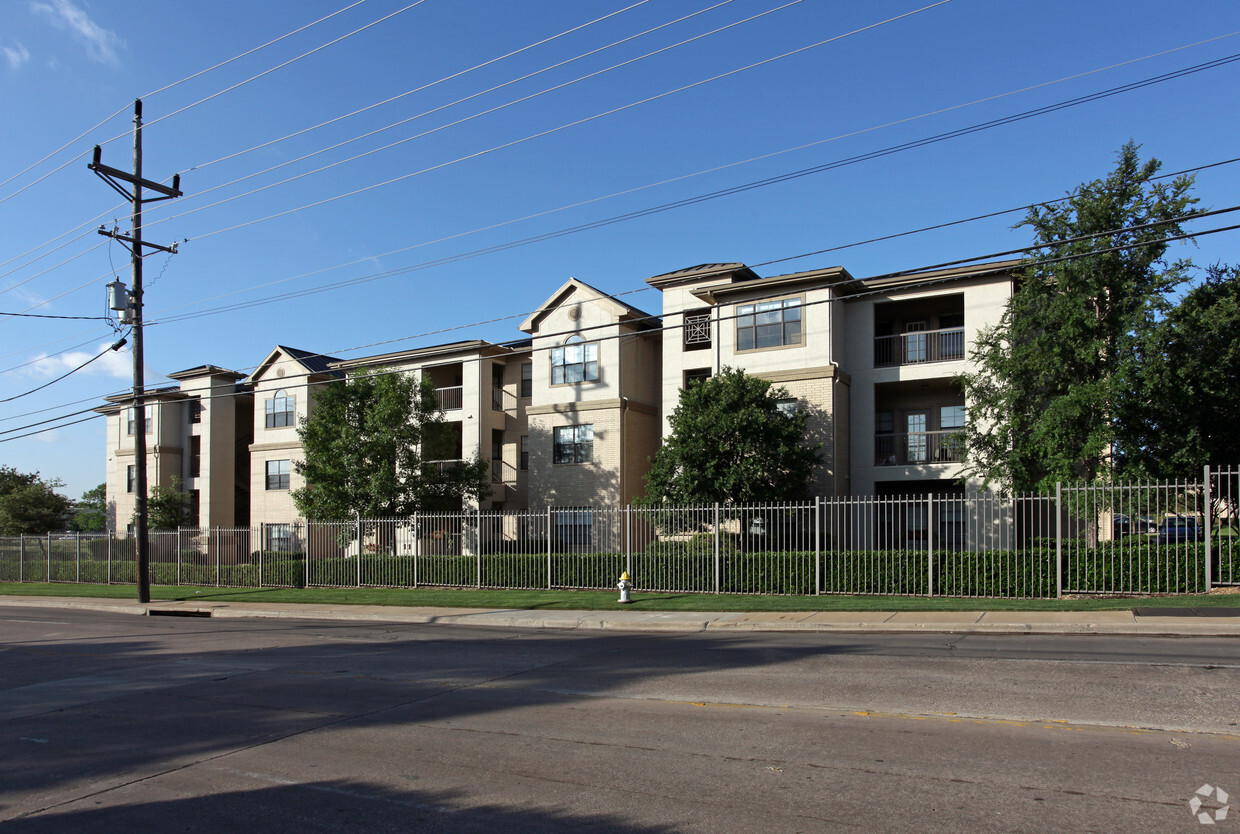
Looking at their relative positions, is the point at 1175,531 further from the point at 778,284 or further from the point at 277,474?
the point at 277,474

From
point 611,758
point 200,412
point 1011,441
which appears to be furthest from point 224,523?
point 611,758

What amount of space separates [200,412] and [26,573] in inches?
444

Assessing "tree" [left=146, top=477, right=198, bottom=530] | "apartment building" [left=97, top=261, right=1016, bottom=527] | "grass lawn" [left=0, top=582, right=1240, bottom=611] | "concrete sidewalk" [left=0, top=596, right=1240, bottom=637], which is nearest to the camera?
"concrete sidewalk" [left=0, top=596, right=1240, bottom=637]

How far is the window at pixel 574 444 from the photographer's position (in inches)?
1278

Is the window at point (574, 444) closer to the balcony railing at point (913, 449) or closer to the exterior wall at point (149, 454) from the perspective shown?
the balcony railing at point (913, 449)

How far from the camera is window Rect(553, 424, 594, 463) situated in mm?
32469

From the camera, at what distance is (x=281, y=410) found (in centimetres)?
4253

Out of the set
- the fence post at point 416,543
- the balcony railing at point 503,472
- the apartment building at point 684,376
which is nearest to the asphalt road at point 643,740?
the apartment building at point 684,376

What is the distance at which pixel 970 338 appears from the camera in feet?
89.0

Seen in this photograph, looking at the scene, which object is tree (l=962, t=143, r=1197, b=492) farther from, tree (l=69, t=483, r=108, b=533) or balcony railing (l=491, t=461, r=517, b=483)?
tree (l=69, t=483, r=108, b=533)

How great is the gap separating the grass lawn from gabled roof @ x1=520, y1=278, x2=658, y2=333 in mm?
11578

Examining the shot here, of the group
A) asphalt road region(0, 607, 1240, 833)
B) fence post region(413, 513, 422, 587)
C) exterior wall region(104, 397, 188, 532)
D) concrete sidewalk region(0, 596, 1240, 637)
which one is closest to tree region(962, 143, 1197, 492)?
concrete sidewalk region(0, 596, 1240, 637)

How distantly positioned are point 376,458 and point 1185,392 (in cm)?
2449

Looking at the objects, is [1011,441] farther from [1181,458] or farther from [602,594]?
→ [602,594]
